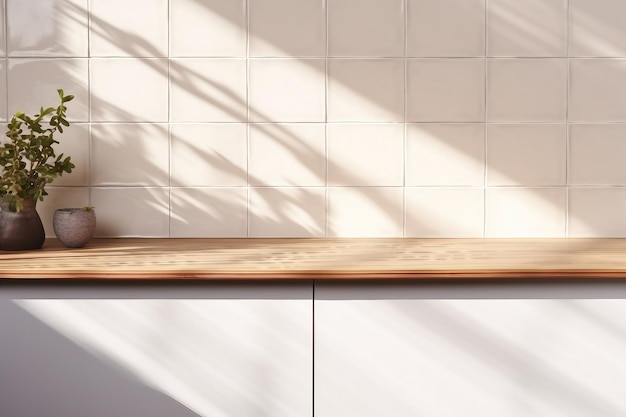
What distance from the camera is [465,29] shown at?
6.04ft

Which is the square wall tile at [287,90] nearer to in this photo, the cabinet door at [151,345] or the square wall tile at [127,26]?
the square wall tile at [127,26]

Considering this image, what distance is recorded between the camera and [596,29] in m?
1.85

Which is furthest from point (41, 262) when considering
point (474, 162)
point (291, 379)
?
point (474, 162)

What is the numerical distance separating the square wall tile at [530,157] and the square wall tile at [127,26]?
1.03m

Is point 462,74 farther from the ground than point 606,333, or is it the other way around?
point 462,74

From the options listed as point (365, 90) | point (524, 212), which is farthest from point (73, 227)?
point (524, 212)

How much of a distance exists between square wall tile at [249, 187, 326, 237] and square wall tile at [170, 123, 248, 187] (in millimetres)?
80

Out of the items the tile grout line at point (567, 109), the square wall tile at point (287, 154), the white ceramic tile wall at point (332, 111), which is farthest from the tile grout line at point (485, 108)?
the square wall tile at point (287, 154)

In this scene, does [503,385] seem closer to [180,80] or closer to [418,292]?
[418,292]

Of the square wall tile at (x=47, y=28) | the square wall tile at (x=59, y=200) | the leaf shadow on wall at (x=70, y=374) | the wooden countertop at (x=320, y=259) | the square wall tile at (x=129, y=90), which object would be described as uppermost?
the square wall tile at (x=47, y=28)

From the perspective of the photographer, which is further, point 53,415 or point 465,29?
point 465,29

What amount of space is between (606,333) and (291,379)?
689 millimetres

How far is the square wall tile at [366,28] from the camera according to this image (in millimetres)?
1836

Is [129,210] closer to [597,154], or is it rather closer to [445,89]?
[445,89]
